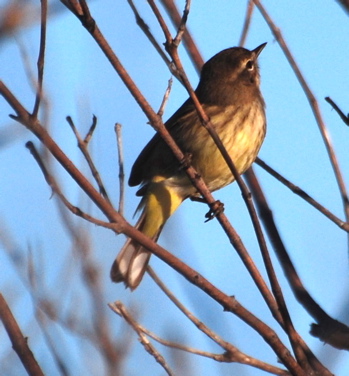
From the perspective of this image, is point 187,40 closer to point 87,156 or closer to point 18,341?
point 87,156

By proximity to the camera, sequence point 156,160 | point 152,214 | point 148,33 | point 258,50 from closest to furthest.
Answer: point 148,33
point 152,214
point 156,160
point 258,50

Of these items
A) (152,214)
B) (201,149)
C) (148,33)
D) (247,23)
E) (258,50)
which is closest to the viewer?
(148,33)

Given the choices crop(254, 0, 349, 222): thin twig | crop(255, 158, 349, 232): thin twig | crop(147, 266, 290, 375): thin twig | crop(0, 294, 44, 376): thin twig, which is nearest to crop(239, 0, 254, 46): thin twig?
crop(254, 0, 349, 222): thin twig

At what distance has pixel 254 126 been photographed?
183 inches

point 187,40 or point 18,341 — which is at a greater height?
point 187,40

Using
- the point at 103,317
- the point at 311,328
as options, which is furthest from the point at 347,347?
the point at 103,317

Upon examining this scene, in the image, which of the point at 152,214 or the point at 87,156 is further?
the point at 152,214

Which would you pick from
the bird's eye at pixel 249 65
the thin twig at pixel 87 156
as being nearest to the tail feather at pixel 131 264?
the thin twig at pixel 87 156

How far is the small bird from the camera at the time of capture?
4.39m

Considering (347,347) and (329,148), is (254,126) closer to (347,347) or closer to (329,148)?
(329,148)

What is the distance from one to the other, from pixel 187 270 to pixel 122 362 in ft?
1.35

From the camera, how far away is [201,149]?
14.5ft

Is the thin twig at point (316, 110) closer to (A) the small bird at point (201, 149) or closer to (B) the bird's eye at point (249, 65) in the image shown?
(A) the small bird at point (201, 149)

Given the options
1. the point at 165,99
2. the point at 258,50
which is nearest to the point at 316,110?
the point at 165,99
